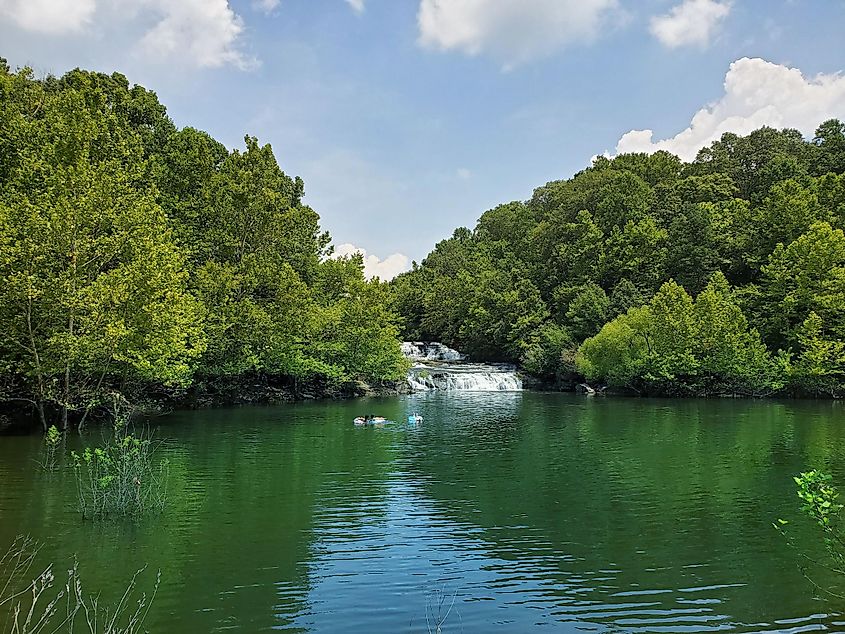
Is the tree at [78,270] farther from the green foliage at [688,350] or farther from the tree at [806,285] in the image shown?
the tree at [806,285]

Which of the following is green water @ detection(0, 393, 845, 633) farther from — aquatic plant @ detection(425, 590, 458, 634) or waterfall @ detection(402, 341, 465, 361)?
waterfall @ detection(402, 341, 465, 361)

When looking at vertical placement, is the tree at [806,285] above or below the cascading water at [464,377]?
above

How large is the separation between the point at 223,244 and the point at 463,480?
26.9m

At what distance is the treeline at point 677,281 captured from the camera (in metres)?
43.4

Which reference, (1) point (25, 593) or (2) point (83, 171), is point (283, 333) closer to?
(2) point (83, 171)

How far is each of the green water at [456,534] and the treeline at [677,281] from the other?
23.3 metres

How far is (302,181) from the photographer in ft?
177

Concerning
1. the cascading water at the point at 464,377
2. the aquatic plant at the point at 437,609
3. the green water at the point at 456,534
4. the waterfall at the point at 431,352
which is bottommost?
the aquatic plant at the point at 437,609

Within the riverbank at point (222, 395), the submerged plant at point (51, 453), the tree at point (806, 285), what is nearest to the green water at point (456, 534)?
the submerged plant at point (51, 453)

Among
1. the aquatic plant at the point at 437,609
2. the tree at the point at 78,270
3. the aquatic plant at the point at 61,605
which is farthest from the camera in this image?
the tree at the point at 78,270

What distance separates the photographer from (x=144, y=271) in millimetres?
23062

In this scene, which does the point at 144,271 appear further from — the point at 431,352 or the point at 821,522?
the point at 431,352

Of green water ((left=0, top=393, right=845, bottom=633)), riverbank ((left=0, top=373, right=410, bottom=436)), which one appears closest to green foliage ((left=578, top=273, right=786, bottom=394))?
riverbank ((left=0, top=373, right=410, bottom=436))

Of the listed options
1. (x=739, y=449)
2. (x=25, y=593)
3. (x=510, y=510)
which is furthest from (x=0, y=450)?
(x=739, y=449)
